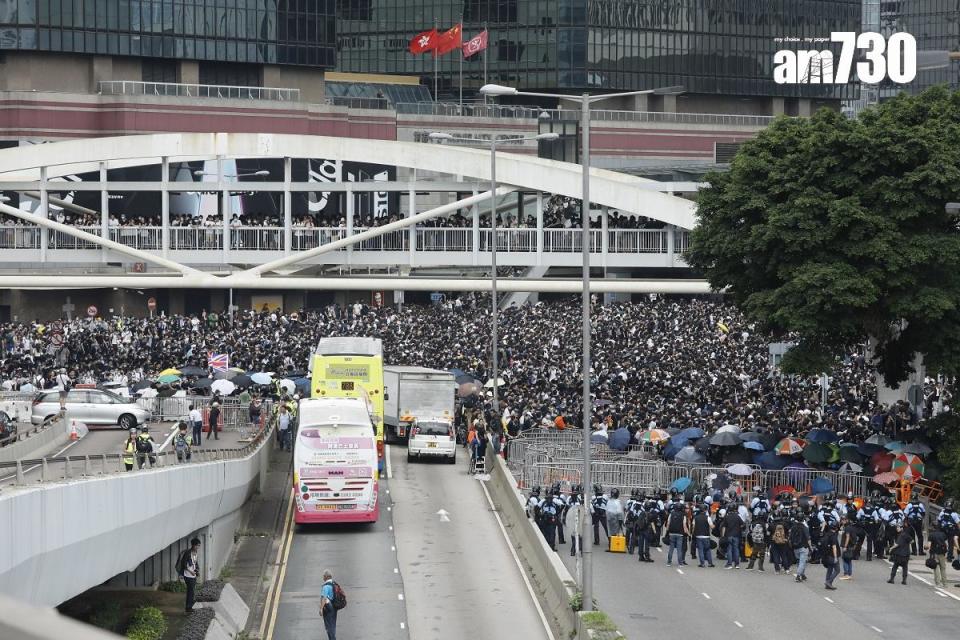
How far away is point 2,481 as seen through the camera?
56.0ft

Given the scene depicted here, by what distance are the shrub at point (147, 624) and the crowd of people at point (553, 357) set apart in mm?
20092

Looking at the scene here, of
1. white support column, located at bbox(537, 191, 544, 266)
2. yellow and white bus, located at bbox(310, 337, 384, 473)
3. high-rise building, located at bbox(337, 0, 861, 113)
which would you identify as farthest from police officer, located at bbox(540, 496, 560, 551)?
high-rise building, located at bbox(337, 0, 861, 113)

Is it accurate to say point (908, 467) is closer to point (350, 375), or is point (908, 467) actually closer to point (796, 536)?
point (796, 536)

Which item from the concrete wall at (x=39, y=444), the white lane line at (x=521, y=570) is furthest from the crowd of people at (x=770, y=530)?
the concrete wall at (x=39, y=444)

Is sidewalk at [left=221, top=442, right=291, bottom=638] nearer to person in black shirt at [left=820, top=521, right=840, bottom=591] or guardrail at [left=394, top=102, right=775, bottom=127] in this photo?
person in black shirt at [left=820, top=521, right=840, bottom=591]

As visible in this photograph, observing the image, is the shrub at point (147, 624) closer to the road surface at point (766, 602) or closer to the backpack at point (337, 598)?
the backpack at point (337, 598)

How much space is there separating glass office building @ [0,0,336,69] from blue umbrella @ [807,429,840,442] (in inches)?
2932

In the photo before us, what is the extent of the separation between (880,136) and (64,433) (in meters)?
22.2

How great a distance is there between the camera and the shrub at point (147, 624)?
24188 millimetres

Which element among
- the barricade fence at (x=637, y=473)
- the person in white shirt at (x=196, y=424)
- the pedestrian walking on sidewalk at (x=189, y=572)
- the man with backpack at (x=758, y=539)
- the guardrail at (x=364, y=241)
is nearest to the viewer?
the pedestrian walking on sidewalk at (x=189, y=572)

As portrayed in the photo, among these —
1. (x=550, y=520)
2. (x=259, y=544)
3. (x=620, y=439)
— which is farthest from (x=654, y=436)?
(x=259, y=544)

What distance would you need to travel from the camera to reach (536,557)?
104ft

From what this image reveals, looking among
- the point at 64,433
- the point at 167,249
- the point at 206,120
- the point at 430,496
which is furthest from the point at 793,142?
the point at 206,120

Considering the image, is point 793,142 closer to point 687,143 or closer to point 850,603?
point 850,603
